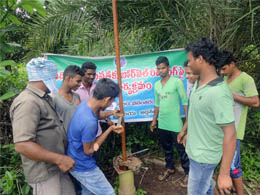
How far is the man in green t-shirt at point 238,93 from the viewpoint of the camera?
2020mm

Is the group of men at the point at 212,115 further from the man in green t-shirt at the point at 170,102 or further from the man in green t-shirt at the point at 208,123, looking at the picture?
the man in green t-shirt at the point at 170,102

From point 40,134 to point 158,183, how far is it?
208 cm

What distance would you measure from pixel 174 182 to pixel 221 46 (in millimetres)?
2111

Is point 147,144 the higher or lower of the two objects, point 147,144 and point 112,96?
the lower

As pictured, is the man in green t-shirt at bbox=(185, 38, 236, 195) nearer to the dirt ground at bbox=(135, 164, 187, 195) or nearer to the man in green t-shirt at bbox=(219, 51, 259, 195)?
the man in green t-shirt at bbox=(219, 51, 259, 195)

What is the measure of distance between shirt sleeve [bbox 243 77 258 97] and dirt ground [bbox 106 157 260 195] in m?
1.42

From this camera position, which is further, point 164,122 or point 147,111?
point 147,111

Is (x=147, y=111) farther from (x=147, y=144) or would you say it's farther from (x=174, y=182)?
(x=174, y=182)

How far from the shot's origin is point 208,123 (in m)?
1.44

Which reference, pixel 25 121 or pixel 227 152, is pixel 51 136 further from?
pixel 227 152

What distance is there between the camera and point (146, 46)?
3.52 metres

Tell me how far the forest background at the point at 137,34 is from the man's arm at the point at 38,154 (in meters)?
1.02

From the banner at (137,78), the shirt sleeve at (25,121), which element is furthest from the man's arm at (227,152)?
the banner at (137,78)

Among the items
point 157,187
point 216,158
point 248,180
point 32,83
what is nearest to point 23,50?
point 32,83
